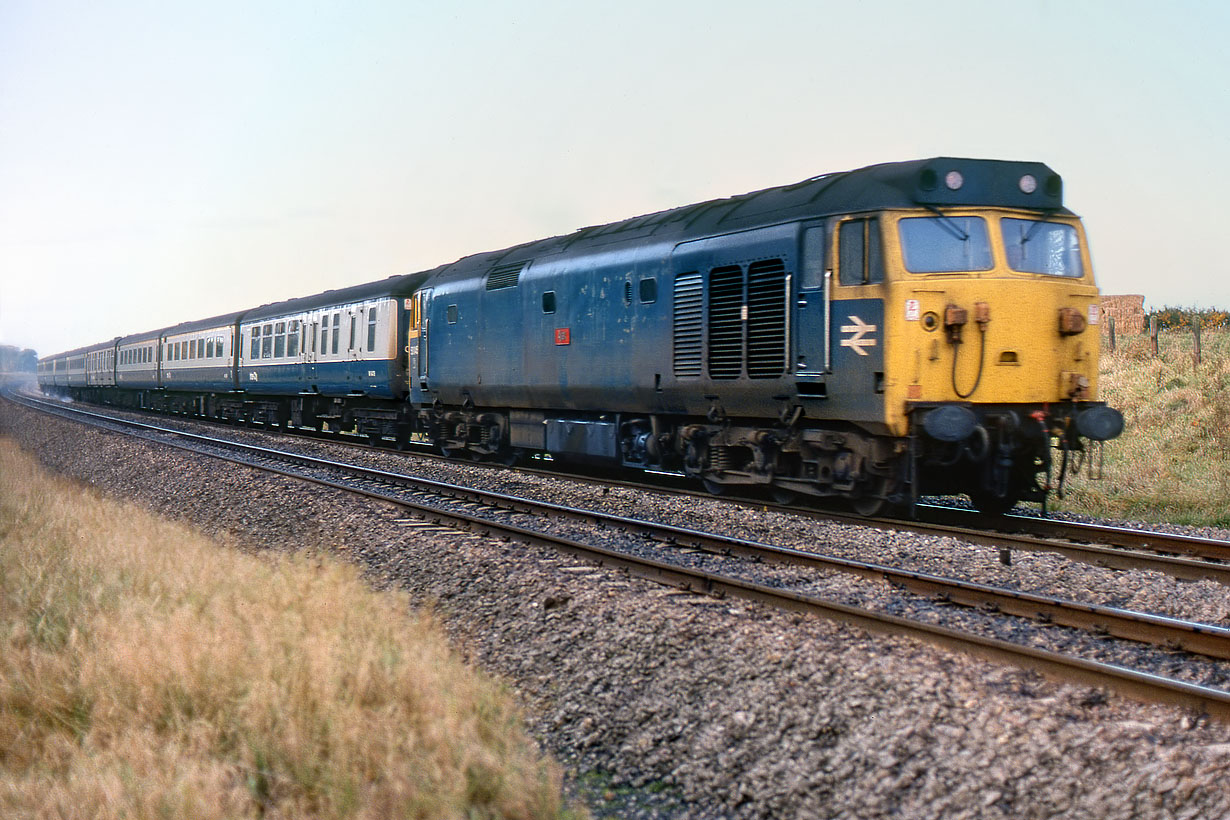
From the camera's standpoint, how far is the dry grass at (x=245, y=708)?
4.09m

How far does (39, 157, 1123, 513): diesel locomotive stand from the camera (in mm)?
9227

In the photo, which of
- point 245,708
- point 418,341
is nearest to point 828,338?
point 245,708

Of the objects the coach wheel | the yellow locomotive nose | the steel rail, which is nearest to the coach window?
the yellow locomotive nose

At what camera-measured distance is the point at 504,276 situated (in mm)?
15867

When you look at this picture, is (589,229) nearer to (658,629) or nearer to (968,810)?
(658,629)

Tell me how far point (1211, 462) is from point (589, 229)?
10061mm

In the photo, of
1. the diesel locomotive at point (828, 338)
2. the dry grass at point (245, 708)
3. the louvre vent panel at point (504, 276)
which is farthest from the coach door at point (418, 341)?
the dry grass at point (245, 708)

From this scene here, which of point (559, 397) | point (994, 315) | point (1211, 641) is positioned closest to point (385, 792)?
point (1211, 641)

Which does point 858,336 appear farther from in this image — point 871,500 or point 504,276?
point 504,276

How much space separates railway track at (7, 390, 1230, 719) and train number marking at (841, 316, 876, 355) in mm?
2020

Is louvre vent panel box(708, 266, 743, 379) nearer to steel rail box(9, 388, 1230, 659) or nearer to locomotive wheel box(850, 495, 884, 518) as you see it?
locomotive wheel box(850, 495, 884, 518)

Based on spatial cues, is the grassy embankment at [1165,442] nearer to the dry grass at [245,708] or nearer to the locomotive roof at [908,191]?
the locomotive roof at [908,191]

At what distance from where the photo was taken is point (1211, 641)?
18.0ft

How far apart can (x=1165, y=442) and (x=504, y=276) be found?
1175cm
